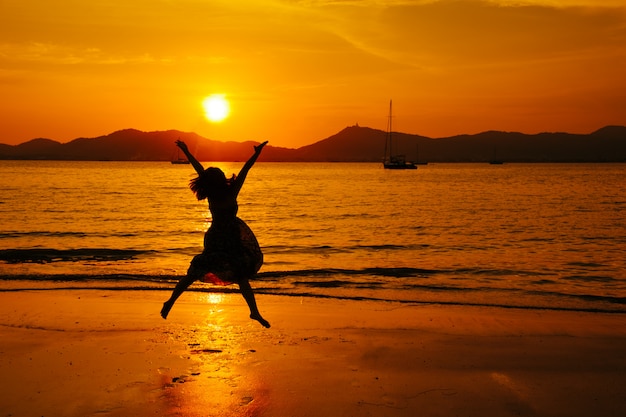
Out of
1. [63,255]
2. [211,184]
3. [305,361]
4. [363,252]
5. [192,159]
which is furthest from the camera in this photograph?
[363,252]

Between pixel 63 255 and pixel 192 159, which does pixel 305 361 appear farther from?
pixel 63 255

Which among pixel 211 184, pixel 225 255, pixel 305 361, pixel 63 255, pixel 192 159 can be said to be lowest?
pixel 63 255

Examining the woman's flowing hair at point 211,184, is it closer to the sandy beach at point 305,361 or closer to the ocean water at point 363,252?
the sandy beach at point 305,361

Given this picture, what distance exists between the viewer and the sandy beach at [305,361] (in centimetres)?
673

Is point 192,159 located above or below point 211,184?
above

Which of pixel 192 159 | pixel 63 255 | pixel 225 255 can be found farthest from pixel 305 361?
pixel 63 255

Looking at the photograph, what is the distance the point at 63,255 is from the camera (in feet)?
72.2

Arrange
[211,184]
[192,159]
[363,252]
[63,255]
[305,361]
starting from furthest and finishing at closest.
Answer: [363,252], [63,255], [305,361], [211,184], [192,159]

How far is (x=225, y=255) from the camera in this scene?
839cm

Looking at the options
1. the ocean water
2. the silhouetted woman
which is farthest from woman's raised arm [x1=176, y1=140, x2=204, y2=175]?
the ocean water

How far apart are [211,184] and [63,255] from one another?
15615 mm

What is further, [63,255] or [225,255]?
[63,255]

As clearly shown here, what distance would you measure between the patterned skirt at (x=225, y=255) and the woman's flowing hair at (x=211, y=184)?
0.40 metres

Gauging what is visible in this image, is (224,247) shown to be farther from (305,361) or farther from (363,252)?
(363,252)
